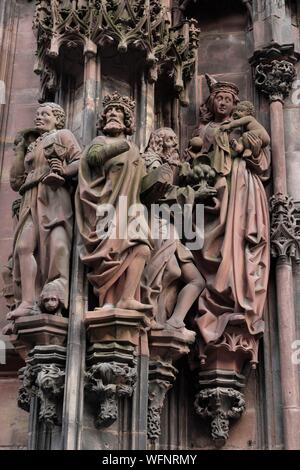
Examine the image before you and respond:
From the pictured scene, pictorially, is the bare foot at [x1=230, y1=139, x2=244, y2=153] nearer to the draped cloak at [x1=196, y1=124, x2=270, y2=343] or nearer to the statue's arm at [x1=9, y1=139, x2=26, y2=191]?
the draped cloak at [x1=196, y1=124, x2=270, y2=343]

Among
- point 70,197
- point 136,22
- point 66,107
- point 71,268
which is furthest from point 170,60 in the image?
point 71,268

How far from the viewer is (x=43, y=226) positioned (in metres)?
8.17

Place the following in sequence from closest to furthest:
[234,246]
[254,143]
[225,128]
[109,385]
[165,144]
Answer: [109,385] < [234,246] < [165,144] < [254,143] < [225,128]

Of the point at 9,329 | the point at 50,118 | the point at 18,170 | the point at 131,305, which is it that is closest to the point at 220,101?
the point at 50,118

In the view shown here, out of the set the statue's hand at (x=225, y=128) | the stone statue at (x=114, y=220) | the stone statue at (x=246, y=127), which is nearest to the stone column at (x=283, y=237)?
the stone statue at (x=246, y=127)

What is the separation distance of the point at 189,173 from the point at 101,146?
4.19 feet

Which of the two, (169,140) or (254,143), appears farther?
(254,143)

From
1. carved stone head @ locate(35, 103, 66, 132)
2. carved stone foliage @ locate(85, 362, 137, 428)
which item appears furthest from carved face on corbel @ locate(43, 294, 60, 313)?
carved stone head @ locate(35, 103, 66, 132)

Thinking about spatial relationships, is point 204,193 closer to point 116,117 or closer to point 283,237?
point 283,237

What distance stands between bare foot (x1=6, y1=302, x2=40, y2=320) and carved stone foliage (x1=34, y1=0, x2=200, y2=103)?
261 cm

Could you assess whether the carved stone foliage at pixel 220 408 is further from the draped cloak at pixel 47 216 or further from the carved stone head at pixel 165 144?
the carved stone head at pixel 165 144

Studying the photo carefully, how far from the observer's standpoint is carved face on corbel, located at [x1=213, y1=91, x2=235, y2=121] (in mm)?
9594

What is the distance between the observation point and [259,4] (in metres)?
10.4

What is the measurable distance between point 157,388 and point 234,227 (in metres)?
1.83
